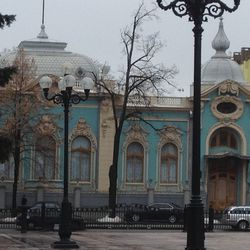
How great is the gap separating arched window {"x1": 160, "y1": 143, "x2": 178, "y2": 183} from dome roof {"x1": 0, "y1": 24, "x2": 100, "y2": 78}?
7684 millimetres

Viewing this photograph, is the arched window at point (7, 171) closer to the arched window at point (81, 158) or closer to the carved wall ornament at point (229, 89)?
the arched window at point (81, 158)

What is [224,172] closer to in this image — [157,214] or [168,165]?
[168,165]

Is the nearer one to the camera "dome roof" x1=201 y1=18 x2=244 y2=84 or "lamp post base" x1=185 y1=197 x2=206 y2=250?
"lamp post base" x1=185 y1=197 x2=206 y2=250

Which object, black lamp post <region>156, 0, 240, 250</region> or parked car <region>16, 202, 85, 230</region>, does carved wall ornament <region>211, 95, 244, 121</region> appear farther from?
black lamp post <region>156, 0, 240, 250</region>

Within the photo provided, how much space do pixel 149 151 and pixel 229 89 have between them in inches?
290

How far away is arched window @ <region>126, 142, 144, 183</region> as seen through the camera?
196ft

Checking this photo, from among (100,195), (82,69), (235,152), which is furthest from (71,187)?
(235,152)

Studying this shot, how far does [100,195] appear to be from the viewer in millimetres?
58156

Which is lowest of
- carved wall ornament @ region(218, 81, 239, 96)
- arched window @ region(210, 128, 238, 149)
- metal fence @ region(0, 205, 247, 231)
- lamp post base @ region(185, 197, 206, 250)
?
metal fence @ region(0, 205, 247, 231)

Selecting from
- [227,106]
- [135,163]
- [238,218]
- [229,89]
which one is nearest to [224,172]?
[227,106]

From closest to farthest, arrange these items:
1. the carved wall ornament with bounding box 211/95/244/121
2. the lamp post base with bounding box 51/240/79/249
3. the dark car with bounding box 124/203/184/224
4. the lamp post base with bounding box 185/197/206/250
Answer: the lamp post base with bounding box 185/197/206/250, the lamp post base with bounding box 51/240/79/249, the dark car with bounding box 124/203/184/224, the carved wall ornament with bounding box 211/95/244/121

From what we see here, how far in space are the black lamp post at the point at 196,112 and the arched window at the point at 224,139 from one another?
43.9 metres

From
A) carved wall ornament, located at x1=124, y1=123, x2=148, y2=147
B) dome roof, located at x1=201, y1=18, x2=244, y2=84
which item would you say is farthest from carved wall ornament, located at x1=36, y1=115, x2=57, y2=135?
dome roof, located at x1=201, y1=18, x2=244, y2=84

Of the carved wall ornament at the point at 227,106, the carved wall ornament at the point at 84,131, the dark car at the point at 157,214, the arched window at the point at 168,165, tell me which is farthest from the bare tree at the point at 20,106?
the carved wall ornament at the point at 227,106
